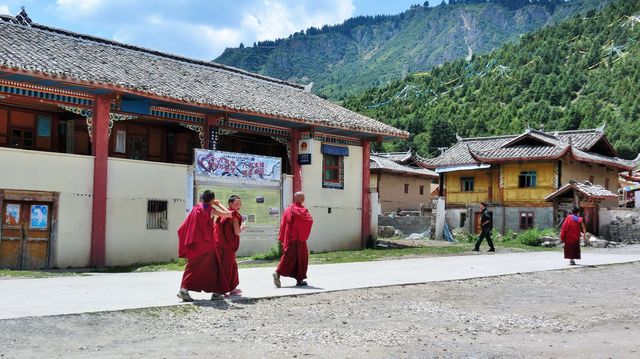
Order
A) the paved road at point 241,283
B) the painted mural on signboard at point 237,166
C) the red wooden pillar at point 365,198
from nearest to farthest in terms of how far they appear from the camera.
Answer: the paved road at point 241,283 → the painted mural on signboard at point 237,166 → the red wooden pillar at point 365,198

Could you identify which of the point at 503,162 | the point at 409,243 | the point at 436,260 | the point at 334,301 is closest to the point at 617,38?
the point at 503,162

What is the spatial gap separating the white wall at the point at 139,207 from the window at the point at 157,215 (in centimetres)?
12

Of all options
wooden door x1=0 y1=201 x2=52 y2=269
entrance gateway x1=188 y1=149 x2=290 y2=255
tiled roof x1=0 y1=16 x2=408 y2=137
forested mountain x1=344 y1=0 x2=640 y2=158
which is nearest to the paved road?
wooden door x1=0 y1=201 x2=52 y2=269

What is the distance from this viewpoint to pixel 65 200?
59.5ft

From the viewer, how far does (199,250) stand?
10297 millimetres

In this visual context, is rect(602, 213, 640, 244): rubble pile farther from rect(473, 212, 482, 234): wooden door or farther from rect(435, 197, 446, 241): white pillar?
rect(435, 197, 446, 241): white pillar

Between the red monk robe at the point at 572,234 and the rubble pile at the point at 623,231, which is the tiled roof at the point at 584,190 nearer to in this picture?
the rubble pile at the point at 623,231

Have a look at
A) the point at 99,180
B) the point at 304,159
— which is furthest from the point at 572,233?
the point at 99,180

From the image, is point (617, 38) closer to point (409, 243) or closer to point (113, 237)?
point (409, 243)

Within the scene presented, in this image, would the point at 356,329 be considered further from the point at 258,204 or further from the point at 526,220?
the point at 526,220

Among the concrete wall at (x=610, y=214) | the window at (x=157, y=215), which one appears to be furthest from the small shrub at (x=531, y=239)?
the window at (x=157, y=215)

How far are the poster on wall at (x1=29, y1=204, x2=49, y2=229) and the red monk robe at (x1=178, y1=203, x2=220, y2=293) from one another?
8.86 m

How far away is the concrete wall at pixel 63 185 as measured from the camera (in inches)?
685

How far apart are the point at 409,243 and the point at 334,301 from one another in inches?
675
